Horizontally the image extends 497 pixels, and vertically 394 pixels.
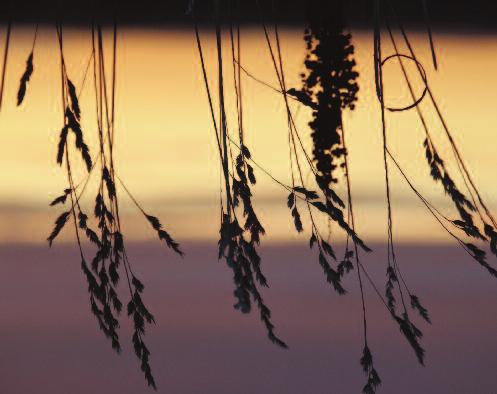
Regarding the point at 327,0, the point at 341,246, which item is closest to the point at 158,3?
the point at 341,246

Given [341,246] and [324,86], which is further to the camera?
[341,246]

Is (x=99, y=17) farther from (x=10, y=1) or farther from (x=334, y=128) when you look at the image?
(x=334, y=128)

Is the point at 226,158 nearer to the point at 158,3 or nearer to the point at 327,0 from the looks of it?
the point at 327,0

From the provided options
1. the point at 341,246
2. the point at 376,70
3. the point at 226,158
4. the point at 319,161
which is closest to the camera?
the point at 226,158

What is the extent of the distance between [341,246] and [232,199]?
345cm

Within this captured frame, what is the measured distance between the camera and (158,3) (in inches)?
195

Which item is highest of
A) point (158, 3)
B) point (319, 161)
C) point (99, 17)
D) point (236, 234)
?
point (158, 3)

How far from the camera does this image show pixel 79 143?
1.02m

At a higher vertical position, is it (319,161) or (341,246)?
(341,246)

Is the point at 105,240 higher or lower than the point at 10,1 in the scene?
lower

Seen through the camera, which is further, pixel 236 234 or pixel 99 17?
pixel 99 17

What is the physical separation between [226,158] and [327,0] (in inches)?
13.9

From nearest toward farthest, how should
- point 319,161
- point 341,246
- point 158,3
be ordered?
1. point 319,161
2. point 341,246
3. point 158,3

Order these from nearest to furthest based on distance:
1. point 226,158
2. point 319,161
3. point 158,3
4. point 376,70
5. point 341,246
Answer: point 226,158
point 376,70
point 319,161
point 341,246
point 158,3
